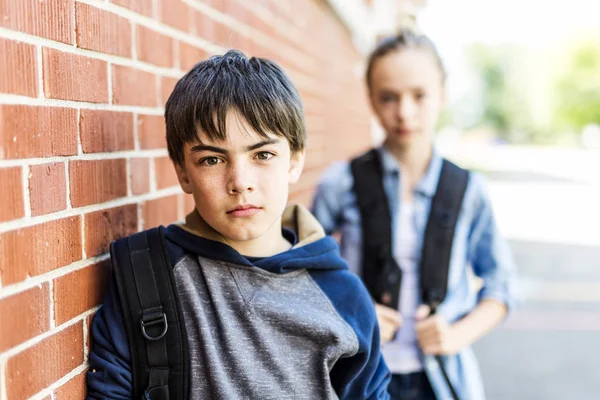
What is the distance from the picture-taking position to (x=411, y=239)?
2.60 m

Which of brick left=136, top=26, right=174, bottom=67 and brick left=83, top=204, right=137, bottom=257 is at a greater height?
brick left=136, top=26, right=174, bottom=67

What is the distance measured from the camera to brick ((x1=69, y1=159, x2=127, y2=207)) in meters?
1.59

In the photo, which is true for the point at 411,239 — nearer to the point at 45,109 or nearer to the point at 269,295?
the point at 269,295

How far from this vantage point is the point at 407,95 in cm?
268

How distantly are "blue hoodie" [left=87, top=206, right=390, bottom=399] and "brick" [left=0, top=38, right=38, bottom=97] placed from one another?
506 millimetres

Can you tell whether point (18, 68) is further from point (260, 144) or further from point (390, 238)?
point (390, 238)

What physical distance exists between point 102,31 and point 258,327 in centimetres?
81

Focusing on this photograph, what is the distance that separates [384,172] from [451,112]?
206 ft

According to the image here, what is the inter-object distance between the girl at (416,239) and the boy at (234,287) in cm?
80

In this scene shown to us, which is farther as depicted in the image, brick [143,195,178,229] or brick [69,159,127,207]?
brick [143,195,178,229]

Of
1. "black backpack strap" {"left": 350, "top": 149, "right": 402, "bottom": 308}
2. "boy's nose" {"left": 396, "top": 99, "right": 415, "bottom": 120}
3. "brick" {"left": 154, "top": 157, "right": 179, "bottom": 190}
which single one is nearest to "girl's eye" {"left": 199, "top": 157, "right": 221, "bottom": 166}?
"brick" {"left": 154, "top": 157, "right": 179, "bottom": 190}

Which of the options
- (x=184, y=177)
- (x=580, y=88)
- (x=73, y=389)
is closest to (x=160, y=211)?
(x=184, y=177)

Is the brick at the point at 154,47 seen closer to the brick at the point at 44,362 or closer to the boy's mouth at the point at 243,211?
the boy's mouth at the point at 243,211

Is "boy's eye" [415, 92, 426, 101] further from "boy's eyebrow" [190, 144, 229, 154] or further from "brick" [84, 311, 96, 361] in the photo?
"brick" [84, 311, 96, 361]
